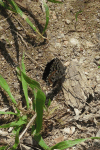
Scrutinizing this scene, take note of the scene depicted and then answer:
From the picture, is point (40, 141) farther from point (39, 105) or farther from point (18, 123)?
point (39, 105)

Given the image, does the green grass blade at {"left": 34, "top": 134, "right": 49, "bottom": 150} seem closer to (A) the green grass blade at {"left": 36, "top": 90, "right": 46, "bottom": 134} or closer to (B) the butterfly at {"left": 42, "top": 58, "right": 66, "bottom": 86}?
(A) the green grass blade at {"left": 36, "top": 90, "right": 46, "bottom": 134}

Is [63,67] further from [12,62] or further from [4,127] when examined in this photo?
[4,127]

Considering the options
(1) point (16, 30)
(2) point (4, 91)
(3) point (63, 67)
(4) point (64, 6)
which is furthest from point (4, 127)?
(4) point (64, 6)

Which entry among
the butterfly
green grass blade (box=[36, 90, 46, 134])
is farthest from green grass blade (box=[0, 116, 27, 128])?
the butterfly

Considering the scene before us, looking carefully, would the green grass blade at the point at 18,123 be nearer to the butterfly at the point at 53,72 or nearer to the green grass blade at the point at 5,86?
the green grass blade at the point at 5,86

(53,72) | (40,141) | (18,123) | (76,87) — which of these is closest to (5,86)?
(18,123)

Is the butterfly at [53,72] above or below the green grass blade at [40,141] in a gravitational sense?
above

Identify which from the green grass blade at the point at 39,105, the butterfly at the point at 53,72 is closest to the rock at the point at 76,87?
the butterfly at the point at 53,72

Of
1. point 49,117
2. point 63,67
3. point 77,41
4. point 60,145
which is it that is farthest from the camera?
point 77,41
